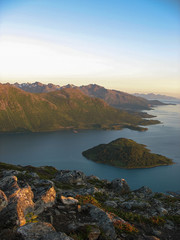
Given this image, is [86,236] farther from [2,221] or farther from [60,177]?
[60,177]

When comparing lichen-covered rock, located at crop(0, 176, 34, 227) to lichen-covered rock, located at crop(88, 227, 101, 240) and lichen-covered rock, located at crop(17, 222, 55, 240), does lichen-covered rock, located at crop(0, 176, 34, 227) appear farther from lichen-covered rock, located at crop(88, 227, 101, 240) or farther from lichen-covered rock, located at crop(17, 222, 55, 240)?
lichen-covered rock, located at crop(88, 227, 101, 240)

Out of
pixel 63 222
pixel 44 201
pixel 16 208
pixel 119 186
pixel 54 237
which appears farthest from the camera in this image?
pixel 119 186

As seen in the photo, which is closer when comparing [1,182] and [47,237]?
[47,237]

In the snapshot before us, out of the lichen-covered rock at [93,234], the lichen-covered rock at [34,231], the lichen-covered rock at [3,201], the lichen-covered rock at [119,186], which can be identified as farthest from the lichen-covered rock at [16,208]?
the lichen-covered rock at [119,186]

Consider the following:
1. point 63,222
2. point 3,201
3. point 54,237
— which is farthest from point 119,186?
point 54,237

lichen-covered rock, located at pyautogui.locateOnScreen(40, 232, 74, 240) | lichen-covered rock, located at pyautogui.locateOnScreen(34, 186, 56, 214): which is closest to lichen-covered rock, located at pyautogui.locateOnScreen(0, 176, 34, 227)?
lichen-covered rock, located at pyautogui.locateOnScreen(34, 186, 56, 214)

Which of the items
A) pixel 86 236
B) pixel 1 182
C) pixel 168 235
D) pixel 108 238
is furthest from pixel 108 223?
pixel 1 182

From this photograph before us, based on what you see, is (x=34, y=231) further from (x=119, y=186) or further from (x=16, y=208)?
(x=119, y=186)

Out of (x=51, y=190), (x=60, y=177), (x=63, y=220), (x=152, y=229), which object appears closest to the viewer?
(x=63, y=220)
